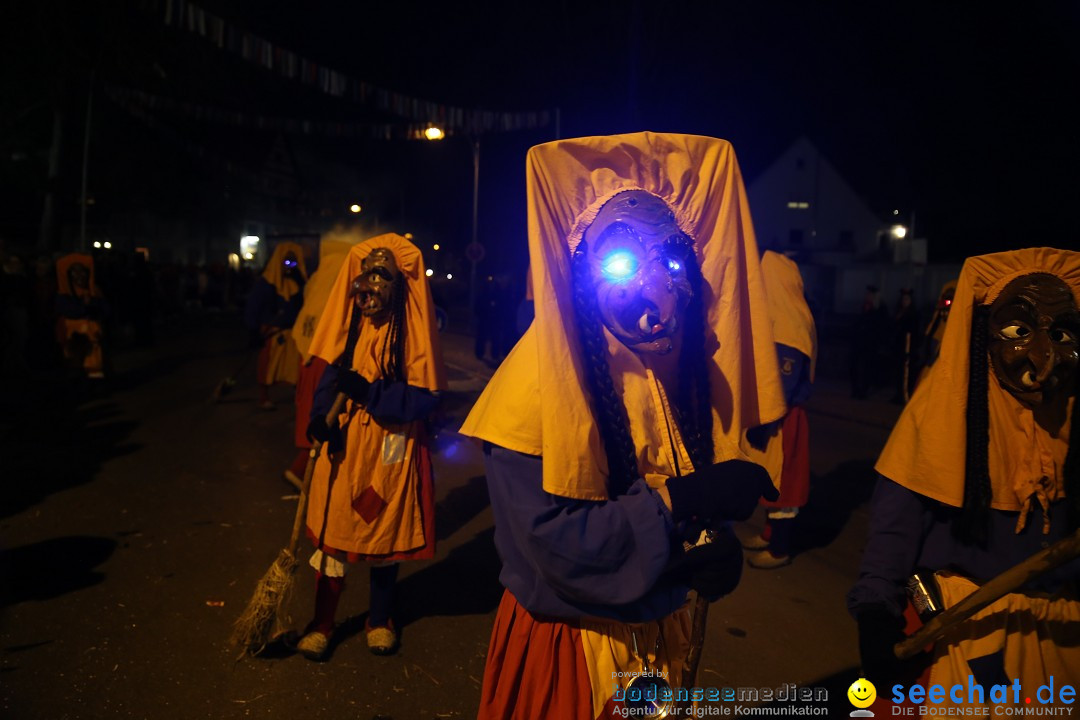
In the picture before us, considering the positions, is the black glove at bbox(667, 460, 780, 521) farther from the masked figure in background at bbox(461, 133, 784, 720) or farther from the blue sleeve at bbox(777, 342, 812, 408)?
the blue sleeve at bbox(777, 342, 812, 408)

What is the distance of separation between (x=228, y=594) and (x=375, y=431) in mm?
1800

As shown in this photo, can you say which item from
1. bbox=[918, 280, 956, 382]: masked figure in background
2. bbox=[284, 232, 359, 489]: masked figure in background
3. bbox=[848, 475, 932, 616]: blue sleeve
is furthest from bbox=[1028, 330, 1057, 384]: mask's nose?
bbox=[284, 232, 359, 489]: masked figure in background

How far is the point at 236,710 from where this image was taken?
3562mm

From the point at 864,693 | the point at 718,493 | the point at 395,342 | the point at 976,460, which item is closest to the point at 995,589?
the point at 976,460

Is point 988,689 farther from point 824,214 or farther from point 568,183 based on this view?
point 824,214

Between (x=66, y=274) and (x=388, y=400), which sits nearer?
(x=388, y=400)

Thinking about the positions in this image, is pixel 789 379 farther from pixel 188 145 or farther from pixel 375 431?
pixel 188 145

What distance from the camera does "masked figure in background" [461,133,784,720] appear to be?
1842mm

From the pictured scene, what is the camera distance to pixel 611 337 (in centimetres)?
203

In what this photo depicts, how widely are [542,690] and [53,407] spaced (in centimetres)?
1191

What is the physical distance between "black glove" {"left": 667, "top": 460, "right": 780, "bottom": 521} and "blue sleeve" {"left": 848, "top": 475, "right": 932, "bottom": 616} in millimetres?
787

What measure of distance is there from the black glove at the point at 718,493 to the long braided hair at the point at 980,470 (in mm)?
939

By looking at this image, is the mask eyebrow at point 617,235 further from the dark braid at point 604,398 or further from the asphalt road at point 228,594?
the asphalt road at point 228,594

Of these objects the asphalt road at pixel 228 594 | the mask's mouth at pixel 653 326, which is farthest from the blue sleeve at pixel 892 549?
the asphalt road at pixel 228 594
